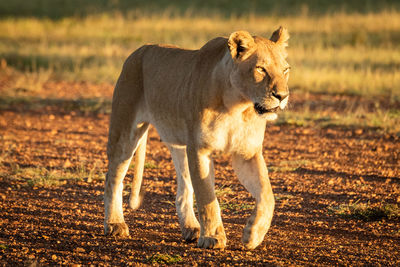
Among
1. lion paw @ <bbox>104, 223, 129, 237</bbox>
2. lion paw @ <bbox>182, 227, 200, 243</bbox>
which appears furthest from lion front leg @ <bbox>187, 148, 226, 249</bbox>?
lion paw @ <bbox>104, 223, 129, 237</bbox>

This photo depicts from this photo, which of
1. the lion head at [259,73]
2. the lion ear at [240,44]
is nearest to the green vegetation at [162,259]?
the lion head at [259,73]

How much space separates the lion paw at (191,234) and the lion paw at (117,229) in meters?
0.49

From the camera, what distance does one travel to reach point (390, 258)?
4828 mm

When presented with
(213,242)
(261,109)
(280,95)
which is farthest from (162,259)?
(280,95)

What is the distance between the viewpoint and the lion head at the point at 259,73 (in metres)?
4.38

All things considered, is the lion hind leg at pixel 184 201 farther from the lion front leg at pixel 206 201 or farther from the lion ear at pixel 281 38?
the lion ear at pixel 281 38

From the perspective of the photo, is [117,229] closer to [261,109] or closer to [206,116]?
[206,116]

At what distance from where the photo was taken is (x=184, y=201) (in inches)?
215

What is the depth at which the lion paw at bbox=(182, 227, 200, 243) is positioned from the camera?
5.24 meters

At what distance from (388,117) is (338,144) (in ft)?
5.10

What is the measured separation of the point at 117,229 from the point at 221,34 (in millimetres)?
16846

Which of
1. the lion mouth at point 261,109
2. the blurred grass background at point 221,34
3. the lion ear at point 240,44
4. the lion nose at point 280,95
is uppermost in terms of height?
the lion ear at point 240,44

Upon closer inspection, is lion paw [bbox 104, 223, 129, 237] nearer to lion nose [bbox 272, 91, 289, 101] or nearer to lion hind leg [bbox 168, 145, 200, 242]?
lion hind leg [bbox 168, 145, 200, 242]

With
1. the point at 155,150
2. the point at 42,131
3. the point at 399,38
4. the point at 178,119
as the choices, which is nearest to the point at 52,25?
the point at 399,38
